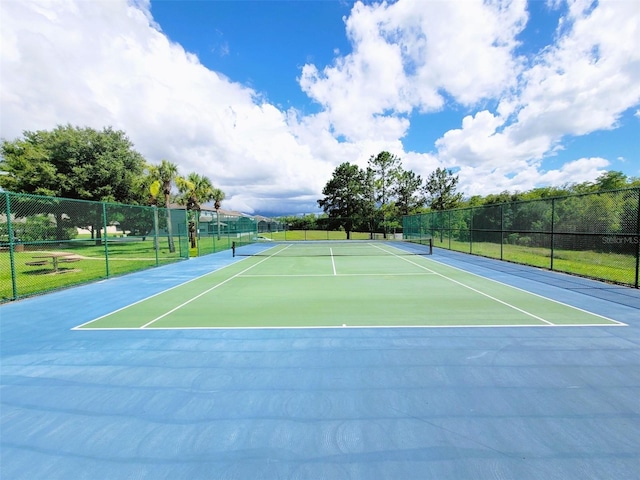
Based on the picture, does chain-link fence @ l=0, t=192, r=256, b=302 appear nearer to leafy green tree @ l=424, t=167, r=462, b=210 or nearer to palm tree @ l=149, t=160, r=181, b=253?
palm tree @ l=149, t=160, r=181, b=253

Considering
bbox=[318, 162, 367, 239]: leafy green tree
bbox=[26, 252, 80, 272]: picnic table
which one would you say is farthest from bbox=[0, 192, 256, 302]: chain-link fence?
bbox=[318, 162, 367, 239]: leafy green tree

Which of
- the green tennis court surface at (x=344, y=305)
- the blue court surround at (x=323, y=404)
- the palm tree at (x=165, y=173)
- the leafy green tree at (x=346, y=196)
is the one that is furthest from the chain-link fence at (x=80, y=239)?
the leafy green tree at (x=346, y=196)

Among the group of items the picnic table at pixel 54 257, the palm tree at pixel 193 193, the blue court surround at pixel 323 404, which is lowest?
the blue court surround at pixel 323 404

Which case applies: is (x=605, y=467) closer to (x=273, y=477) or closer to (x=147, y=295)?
(x=273, y=477)

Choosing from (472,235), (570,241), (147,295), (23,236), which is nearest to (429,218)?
(472,235)

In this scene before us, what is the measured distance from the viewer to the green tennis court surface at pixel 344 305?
5.34 m

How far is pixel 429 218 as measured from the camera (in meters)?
23.3

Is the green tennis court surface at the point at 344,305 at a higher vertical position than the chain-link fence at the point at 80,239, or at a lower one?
lower

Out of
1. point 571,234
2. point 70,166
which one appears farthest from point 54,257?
point 571,234

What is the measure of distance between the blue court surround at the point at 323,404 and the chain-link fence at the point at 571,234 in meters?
6.39

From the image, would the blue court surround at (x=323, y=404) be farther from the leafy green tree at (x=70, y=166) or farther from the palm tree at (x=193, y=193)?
the leafy green tree at (x=70, y=166)

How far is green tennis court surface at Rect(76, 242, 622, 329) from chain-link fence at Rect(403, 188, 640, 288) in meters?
4.05

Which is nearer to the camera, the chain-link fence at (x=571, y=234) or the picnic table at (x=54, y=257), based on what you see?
the chain-link fence at (x=571, y=234)

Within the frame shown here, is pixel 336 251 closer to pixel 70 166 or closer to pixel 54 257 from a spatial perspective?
pixel 54 257
